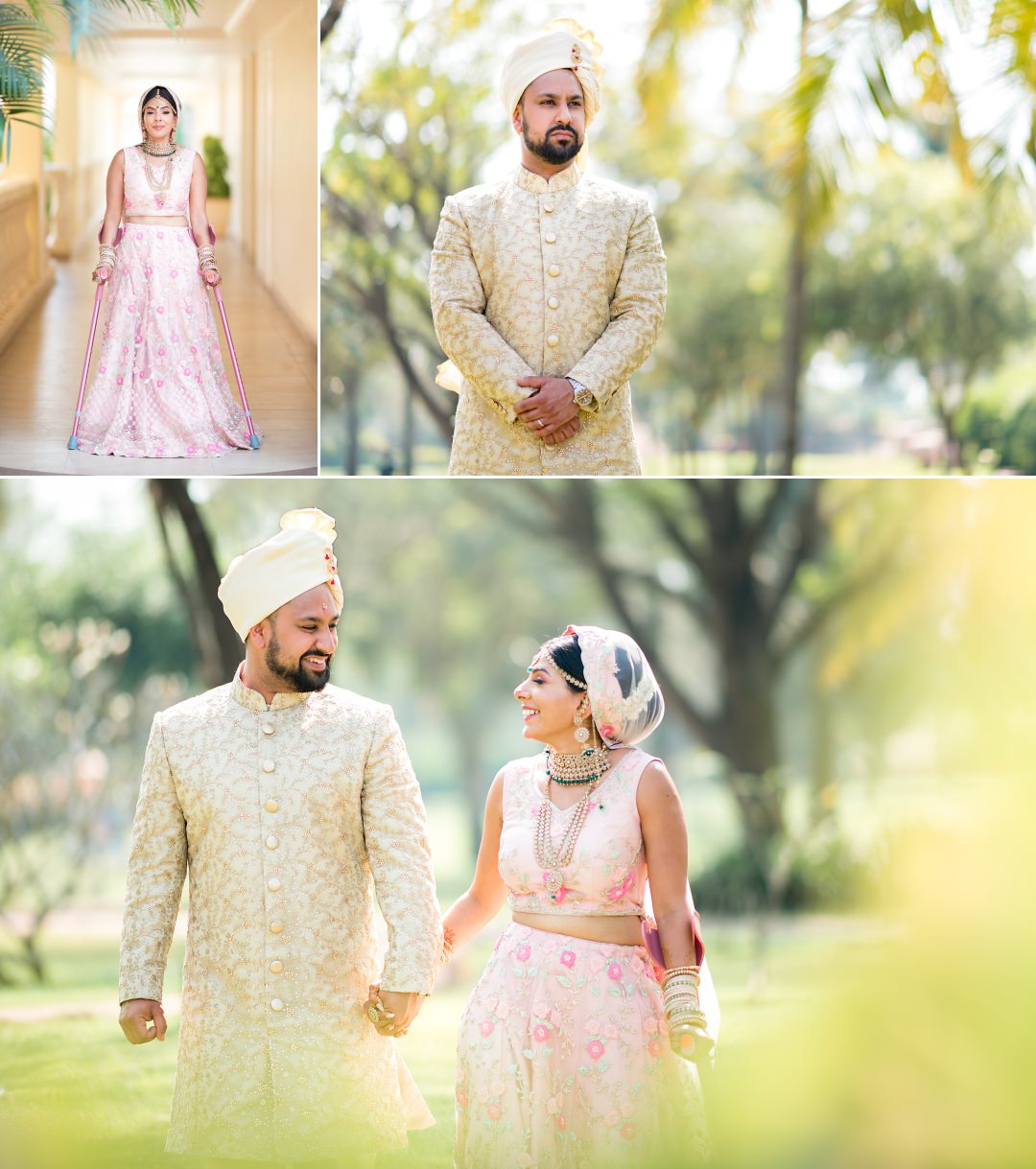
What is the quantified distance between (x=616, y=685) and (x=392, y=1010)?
912mm

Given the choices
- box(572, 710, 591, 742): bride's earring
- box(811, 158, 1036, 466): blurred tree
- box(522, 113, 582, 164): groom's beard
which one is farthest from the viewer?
box(811, 158, 1036, 466): blurred tree

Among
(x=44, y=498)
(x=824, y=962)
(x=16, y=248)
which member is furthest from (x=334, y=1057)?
(x=44, y=498)

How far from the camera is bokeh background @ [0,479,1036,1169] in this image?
5770 millimetres

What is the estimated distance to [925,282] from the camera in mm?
21969

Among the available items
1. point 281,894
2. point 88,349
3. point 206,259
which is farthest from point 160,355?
point 281,894

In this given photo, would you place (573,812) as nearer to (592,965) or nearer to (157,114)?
(592,965)

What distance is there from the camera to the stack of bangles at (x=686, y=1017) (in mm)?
3492

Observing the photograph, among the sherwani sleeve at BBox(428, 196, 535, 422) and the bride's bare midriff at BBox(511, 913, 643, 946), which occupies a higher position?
the sherwani sleeve at BBox(428, 196, 535, 422)

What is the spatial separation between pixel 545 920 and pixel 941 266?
20.0 m

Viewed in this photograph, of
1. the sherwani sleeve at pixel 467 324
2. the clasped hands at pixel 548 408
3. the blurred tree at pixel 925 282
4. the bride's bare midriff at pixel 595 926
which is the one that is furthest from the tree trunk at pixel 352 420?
the blurred tree at pixel 925 282

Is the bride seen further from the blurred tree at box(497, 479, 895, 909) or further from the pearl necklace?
the blurred tree at box(497, 479, 895, 909)

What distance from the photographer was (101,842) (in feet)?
49.7

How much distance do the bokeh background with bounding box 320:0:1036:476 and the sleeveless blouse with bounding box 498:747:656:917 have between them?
204 centimetres

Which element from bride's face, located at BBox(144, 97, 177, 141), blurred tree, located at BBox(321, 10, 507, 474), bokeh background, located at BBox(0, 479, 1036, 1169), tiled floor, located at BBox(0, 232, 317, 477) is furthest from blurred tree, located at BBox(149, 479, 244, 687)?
blurred tree, located at BBox(321, 10, 507, 474)
